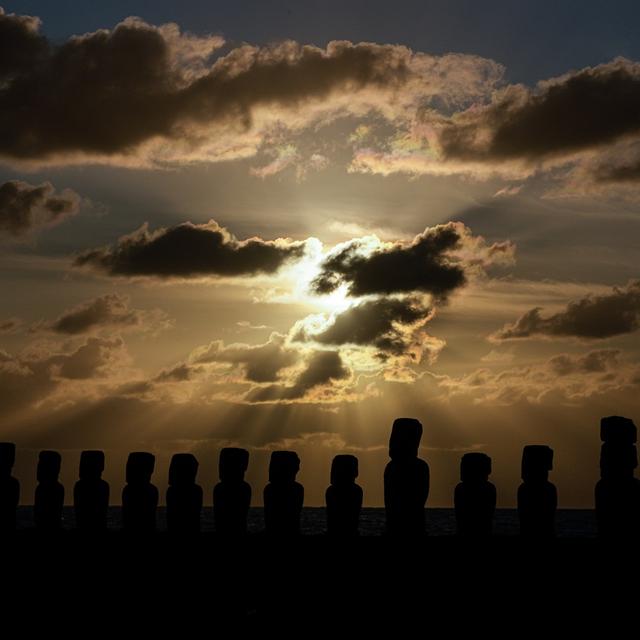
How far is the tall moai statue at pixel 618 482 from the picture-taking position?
18547 mm

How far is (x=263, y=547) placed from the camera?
1883 centimetres

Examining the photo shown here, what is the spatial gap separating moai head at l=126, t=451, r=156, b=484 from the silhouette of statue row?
691mm

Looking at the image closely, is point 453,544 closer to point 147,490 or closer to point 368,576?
point 368,576

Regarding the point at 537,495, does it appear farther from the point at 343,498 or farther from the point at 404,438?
the point at 343,498

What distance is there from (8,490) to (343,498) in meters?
6.68

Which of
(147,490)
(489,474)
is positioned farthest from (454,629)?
(147,490)

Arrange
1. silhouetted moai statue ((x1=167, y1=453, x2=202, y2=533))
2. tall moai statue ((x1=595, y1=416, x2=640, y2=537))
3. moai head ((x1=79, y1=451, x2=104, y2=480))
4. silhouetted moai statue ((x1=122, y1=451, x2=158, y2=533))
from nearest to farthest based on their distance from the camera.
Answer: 1. tall moai statue ((x1=595, y1=416, x2=640, y2=537))
2. silhouetted moai statue ((x1=167, y1=453, x2=202, y2=533))
3. silhouetted moai statue ((x1=122, y1=451, x2=158, y2=533))
4. moai head ((x1=79, y1=451, x2=104, y2=480))

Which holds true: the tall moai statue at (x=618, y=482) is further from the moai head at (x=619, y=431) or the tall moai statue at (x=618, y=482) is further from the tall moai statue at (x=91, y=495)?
the tall moai statue at (x=91, y=495)

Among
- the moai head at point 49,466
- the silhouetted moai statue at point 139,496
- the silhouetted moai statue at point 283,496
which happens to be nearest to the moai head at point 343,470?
the silhouetted moai statue at point 283,496

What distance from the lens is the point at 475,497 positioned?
1881 centimetres

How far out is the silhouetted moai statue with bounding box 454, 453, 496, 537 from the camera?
18.6 metres

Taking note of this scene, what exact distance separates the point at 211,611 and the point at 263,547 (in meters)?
1.22

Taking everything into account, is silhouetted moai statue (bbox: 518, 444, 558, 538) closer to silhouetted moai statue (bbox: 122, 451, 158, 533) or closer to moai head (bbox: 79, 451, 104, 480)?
silhouetted moai statue (bbox: 122, 451, 158, 533)

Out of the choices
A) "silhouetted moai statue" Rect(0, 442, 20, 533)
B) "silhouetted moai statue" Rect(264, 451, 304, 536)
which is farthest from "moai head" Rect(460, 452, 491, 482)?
"silhouetted moai statue" Rect(0, 442, 20, 533)
